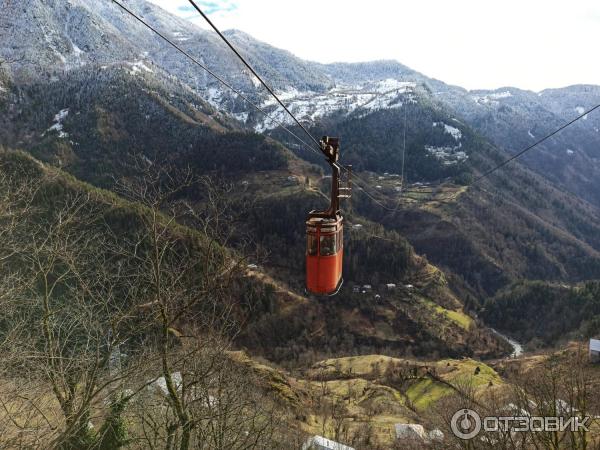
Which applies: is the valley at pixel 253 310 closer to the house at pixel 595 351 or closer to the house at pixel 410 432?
the house at pixel 410 432

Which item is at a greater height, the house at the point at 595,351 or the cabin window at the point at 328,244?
the cabin window at the point at 328,244

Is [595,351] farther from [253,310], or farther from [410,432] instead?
[253,310]

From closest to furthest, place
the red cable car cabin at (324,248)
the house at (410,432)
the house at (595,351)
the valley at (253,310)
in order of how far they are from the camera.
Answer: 1. the red cable car cabin at (324,248)
2. the valley at (253,310)
3. the house at (410,432)
4. the house at (595,351)

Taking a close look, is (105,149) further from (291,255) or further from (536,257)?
(536,257)

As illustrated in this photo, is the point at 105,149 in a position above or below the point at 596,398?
above

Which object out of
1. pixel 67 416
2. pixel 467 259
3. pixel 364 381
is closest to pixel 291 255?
pixel 364 381

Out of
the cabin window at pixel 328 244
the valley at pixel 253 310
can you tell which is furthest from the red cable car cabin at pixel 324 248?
the valley at pixel 253 310

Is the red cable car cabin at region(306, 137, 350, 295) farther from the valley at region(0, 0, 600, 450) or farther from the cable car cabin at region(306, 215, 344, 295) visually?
the valley at region(0, 0, 600, 450)

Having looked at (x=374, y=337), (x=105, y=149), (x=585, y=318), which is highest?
(x=105, y=149)
